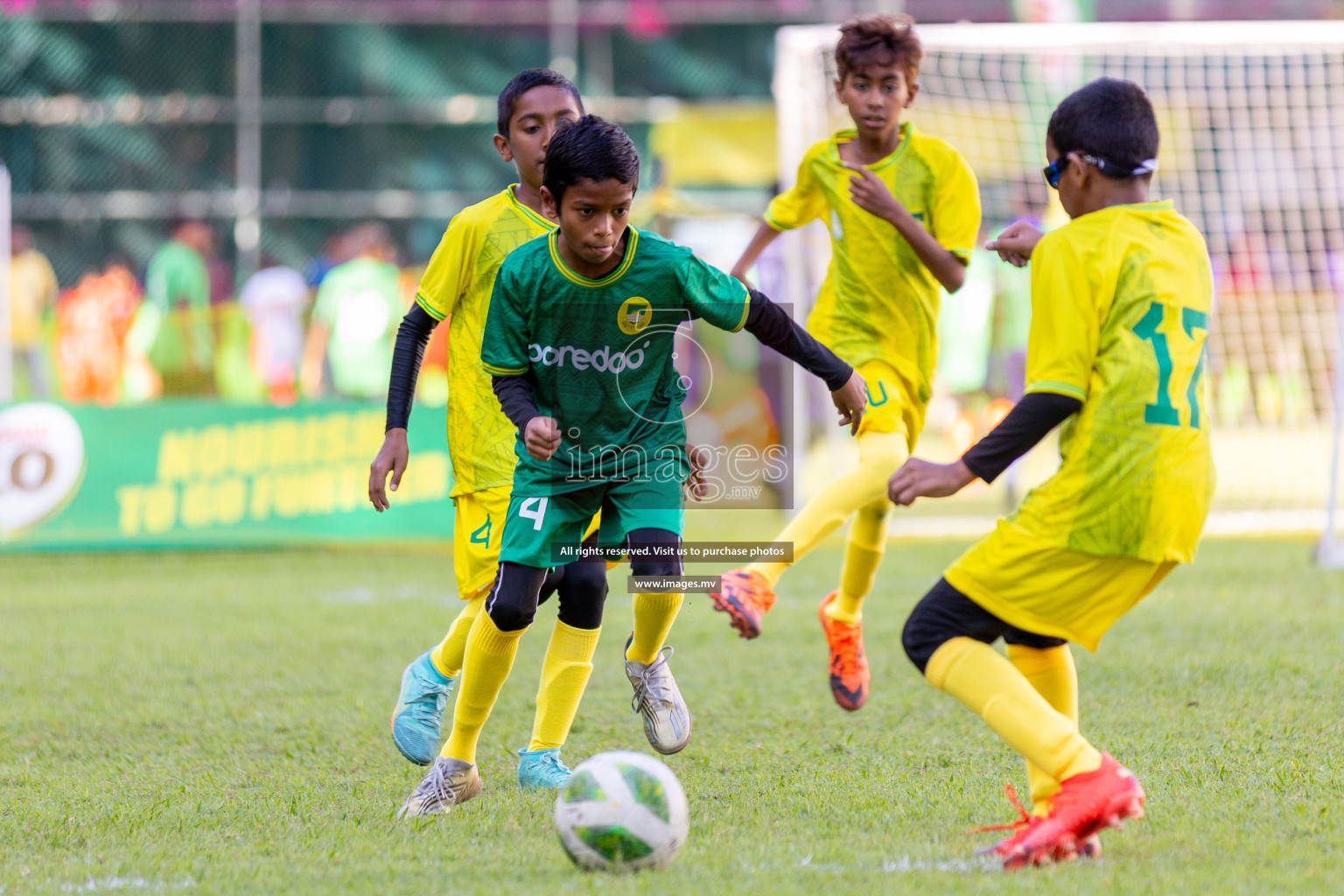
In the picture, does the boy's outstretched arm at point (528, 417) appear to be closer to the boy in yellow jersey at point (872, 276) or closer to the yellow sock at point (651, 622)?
the yellow sock at point (651, 622)

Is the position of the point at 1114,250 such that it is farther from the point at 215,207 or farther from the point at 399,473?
the point at 215,207

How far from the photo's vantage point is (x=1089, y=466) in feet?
10.3

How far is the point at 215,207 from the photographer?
16766 millimetres

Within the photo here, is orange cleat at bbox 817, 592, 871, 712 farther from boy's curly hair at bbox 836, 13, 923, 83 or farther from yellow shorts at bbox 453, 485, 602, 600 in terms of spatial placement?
boy's curly hair at bbox 836, 13, 923, 83

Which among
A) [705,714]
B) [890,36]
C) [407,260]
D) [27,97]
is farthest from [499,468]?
[27,97]

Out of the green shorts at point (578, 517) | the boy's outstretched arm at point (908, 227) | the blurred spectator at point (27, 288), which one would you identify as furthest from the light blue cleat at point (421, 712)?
the blurred spectator at point (27, 288)

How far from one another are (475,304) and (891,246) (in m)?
1.44

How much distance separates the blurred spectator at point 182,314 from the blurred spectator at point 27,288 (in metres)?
1.05

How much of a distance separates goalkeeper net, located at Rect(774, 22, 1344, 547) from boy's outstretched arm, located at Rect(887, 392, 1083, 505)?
7.68 m

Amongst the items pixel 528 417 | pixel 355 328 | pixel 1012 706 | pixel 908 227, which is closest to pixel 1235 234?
pixel 355 328

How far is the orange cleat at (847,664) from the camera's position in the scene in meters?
4.98

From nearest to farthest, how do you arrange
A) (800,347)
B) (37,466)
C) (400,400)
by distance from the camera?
(800,347) → (400,400) → (37,466)

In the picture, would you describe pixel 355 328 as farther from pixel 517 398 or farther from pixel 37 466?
pixel 517 398

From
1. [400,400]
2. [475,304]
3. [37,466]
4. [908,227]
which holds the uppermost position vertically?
[908,227]
